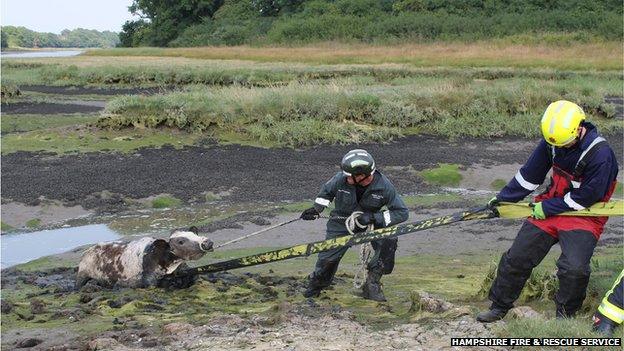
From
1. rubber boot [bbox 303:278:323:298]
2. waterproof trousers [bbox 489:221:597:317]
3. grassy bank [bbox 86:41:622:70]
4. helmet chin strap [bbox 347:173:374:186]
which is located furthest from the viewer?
grassy bank [bbox 86:41:622:70]

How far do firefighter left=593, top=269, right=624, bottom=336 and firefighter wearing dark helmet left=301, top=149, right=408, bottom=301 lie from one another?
2945 mm

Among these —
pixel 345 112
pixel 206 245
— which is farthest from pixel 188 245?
pixel 345 112

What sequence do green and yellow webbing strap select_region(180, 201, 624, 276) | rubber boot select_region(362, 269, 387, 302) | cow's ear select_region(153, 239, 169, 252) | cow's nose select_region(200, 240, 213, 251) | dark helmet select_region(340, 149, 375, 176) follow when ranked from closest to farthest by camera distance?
1. green and yellow webbing strap select_region(180, 201, 624, 276)
2. dark helmet select_region(340, 149, 375, 176)
3. rubber boot select_region(362, 269, 387, 302)
4. cow's nose select_region(200, 240, 213, 251)
5. cow's ear select_region(153, 239, 169, 252)

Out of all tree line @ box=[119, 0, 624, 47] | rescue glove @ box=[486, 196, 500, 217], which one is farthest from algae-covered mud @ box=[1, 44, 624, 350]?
tree line @ box=[119, 0, 624, 47]

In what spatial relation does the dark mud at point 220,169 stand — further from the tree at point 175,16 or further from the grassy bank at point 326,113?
the tree at point 175,16

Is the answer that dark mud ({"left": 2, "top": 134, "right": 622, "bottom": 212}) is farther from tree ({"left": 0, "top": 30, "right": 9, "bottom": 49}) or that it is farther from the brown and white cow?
tree ({"left": 0, "top": 30, "right": 9, "bottom": 49})

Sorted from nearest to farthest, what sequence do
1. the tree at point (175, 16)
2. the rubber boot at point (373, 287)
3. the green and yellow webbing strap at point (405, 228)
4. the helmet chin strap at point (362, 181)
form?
the green and yellow webbing strap at point (405, 228) < the helmet chin strap at point (362, 181) < the rubber boot at point (373, 287) < the tree at point (175, 16)

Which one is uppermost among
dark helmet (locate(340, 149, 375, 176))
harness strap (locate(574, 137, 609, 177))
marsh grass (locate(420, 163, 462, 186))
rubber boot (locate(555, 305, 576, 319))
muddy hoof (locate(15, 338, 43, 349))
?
harness strap (locate(574, 137, 609, 177))

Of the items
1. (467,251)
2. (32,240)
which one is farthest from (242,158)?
(467,251)

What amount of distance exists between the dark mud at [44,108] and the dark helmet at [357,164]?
23.1 meters

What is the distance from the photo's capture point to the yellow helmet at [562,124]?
7086 mm

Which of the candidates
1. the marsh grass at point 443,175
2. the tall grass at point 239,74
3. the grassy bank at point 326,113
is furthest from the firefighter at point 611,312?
the tall grass at point 239,74

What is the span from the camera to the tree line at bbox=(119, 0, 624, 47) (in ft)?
185

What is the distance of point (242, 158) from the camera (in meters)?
20.2
